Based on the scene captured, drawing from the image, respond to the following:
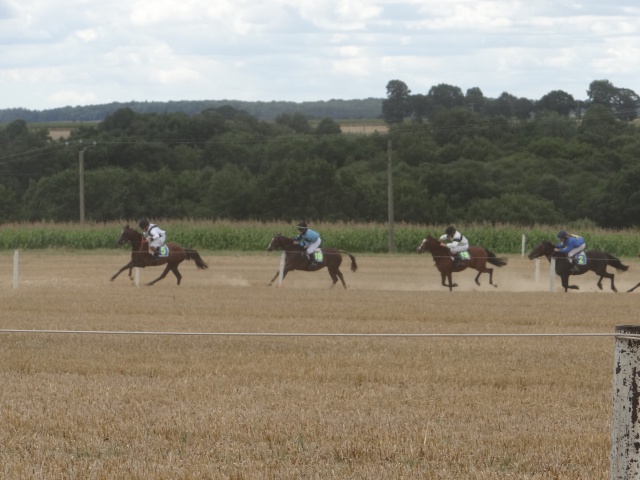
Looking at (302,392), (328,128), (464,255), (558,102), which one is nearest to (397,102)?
(558,102)

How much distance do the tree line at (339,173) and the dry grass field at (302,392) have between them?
127ft

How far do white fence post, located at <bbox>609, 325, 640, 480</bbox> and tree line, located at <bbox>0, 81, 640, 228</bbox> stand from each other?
54.5 meters

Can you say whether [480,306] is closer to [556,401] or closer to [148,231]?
[148,231]

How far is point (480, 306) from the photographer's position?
82.6 feet

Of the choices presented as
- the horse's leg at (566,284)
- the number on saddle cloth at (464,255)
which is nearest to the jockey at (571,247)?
the horse's leg at (566,284)

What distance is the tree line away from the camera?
2936 inches

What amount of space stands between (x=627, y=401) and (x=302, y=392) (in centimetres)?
675

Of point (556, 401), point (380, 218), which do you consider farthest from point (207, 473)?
point (380, 218)

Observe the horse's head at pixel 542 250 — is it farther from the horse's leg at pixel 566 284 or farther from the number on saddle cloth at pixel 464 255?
the number on saddle cloth at pixel 464 255

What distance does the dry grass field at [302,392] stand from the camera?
868 centimetres

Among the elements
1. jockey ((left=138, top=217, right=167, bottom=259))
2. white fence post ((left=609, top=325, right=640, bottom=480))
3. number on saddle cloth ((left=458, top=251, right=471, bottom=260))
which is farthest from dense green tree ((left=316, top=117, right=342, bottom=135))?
white fence post ((left=609, top=325, right=640, bottom=480))

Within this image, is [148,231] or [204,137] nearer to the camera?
[148,231]

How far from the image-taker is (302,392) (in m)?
12.3

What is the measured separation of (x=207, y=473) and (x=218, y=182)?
241ft
